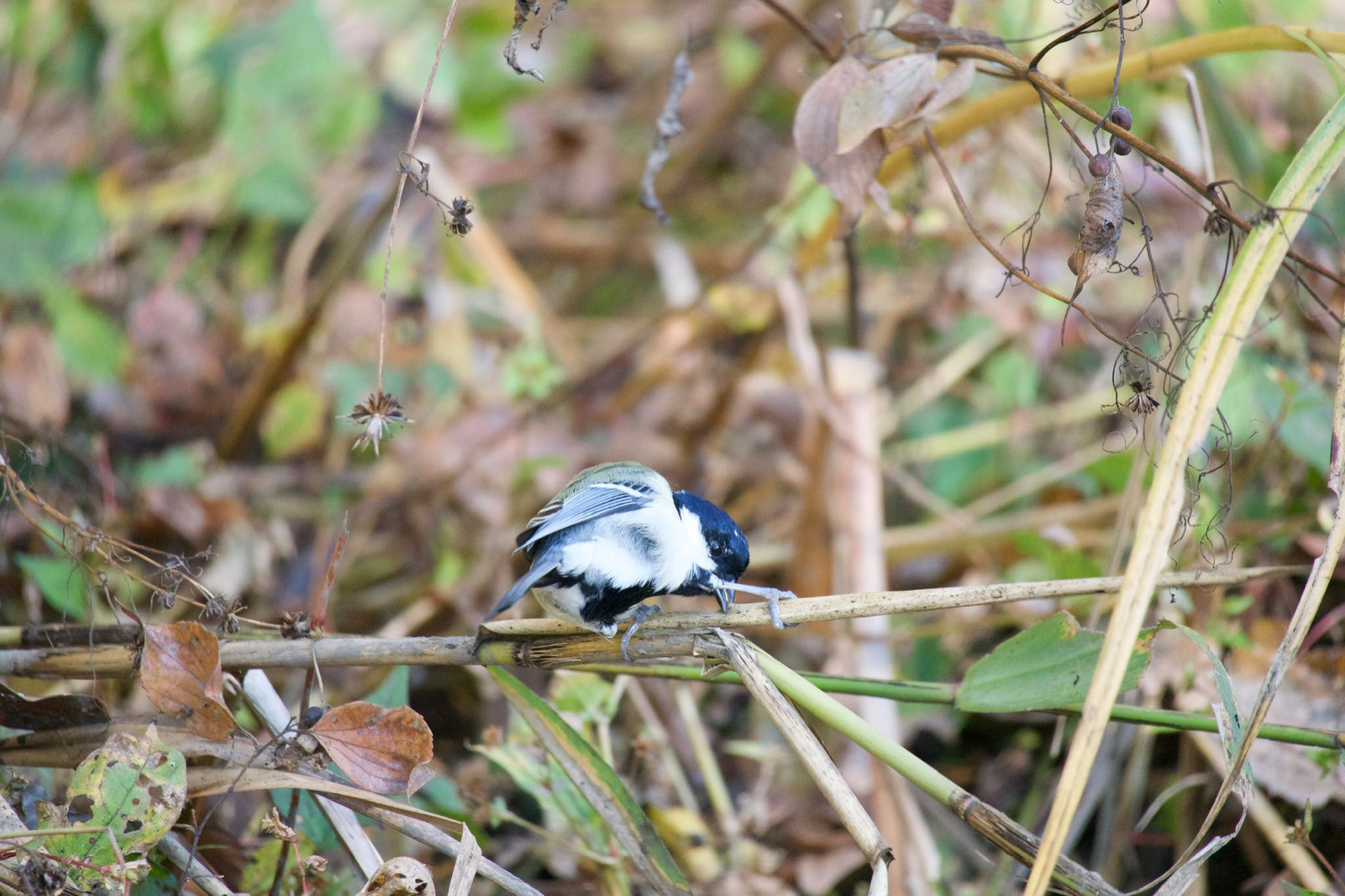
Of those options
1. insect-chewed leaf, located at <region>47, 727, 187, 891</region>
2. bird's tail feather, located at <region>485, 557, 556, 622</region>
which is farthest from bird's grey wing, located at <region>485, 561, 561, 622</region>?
insect-chewed leaf, located at <region>47, 727, 187, 891</region>

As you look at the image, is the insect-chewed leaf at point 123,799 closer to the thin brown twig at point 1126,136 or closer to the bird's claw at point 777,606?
the bird's claw at point 777,606

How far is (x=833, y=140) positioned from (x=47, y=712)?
146 cm

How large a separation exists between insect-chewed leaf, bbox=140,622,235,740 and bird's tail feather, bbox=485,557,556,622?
0.38m

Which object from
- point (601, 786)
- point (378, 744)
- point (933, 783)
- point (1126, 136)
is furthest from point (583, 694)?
point (1126, 136)

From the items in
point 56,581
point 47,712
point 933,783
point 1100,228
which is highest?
point 1100,228

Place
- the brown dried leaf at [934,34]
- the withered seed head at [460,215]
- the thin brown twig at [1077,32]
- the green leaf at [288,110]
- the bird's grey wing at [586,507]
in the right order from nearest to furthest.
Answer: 1. the thin brown twig at [1077,32]
2. the withered seed head at [460,215]
3. the brown dried leaf at [934,34]
4. the bird's grey wing at [586,507]
5. the green leaf at [288,110]

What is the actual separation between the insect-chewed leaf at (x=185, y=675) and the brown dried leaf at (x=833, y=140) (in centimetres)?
113

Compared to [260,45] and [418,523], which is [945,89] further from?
[260,45]

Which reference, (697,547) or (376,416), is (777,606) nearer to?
(697,547)

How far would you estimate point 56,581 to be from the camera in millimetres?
2025

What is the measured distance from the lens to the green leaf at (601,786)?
1.63 metres

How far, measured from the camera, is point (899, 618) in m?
2.77

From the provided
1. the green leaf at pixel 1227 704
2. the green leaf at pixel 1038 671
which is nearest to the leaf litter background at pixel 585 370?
the green leaf at pixel 1227 704

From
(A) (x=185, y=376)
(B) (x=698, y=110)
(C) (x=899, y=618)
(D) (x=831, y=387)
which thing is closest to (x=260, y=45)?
(A) (x=185, y=376)
